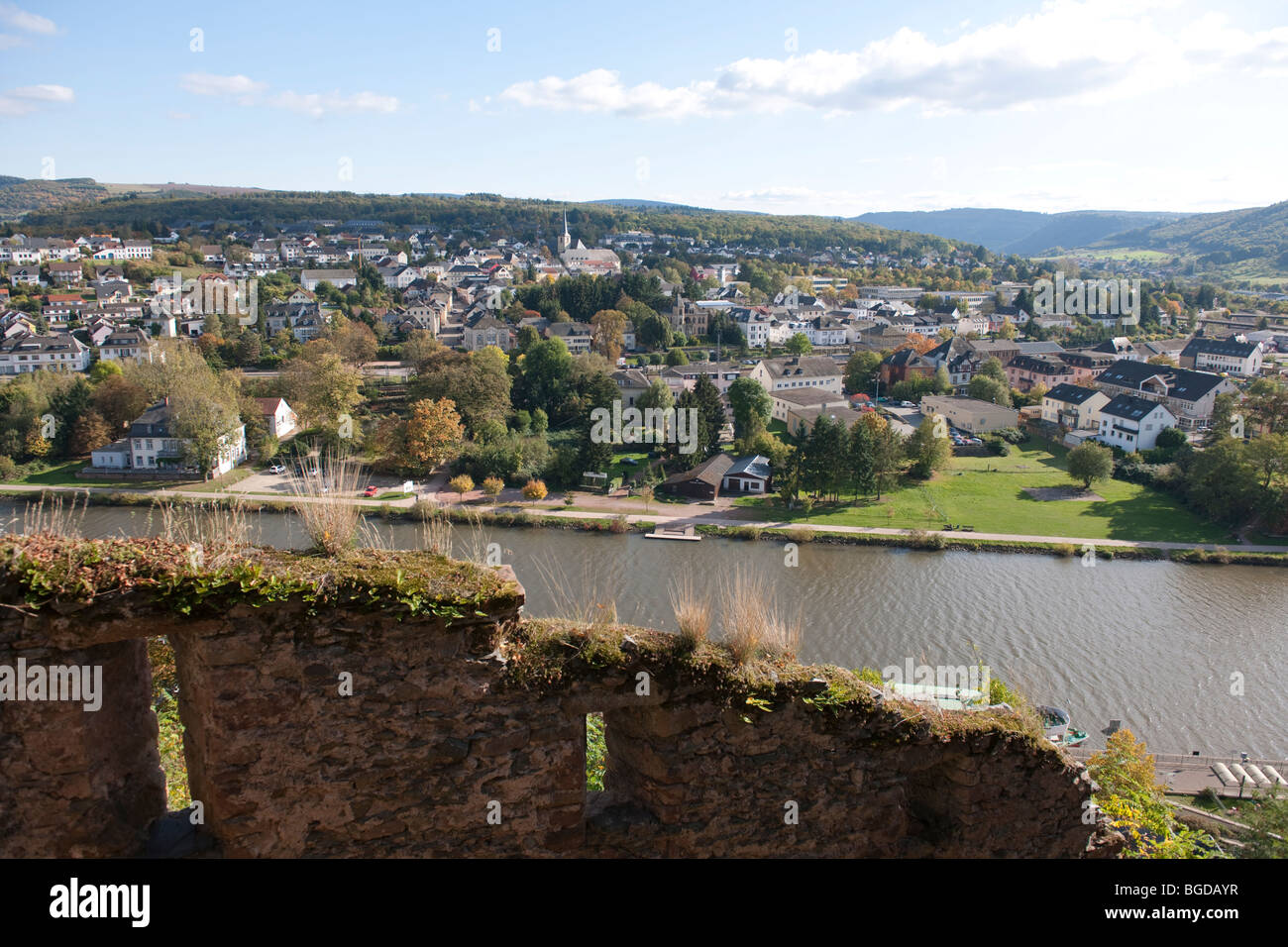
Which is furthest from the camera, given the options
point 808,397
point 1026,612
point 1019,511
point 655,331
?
point 655,331

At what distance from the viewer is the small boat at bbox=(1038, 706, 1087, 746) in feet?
43.9

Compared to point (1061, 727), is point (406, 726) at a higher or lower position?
higher

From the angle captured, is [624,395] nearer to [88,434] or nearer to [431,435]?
[431,435]

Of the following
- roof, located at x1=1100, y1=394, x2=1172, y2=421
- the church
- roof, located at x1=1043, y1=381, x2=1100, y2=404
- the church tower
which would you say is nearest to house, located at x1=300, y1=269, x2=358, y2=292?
the church

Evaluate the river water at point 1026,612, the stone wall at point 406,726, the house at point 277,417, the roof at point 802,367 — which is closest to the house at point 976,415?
the roof at point 802,367

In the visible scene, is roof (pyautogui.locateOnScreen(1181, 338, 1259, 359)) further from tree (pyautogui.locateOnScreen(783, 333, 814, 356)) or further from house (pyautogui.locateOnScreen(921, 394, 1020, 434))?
tree (pyautogui.locateOnScreen(783, 333, 814, 356))

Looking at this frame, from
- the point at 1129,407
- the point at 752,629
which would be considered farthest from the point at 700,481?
the point at 752,629

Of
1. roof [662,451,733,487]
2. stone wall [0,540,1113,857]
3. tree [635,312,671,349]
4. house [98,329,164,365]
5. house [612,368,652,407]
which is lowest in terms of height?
roof [662,451,733,487]

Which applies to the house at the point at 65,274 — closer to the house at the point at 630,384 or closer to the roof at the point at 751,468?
the house at the point at 630,384

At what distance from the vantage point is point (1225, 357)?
51469mm

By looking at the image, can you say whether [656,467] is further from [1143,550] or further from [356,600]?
[356,600]

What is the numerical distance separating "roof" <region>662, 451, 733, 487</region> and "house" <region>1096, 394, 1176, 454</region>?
1806 centimetres

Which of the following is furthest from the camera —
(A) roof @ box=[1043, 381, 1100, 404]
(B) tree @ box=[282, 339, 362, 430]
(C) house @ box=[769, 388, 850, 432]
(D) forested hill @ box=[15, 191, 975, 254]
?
(D) forested hill @ box=[15, 191, 975, 254]

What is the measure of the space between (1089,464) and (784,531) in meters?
13.3
